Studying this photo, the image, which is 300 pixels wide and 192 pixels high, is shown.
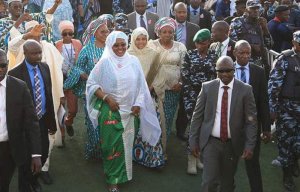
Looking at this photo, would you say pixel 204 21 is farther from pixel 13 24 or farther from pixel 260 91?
pixel 260 91

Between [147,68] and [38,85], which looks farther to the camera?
[147,68]

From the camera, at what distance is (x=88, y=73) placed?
6.90 m

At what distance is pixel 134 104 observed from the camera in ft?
20.6

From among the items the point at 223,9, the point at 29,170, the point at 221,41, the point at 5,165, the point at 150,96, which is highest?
the point at 223,9

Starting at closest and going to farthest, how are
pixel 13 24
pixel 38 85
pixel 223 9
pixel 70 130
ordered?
pixel 38 85 < pixel 13 24 < pixel 70 130 < pixel 223 9

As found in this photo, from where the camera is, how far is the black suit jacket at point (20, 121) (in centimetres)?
468

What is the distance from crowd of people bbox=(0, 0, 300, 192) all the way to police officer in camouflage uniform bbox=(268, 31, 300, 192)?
1 cm

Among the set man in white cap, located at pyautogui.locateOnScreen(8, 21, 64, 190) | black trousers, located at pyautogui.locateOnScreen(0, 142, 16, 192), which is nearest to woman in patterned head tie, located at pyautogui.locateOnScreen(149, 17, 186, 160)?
man in white cap, located at pyautogui.locateOnScreen(8, 21, 64, 190)

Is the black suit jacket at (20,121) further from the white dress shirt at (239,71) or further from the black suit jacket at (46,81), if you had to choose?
the white dress shirt at (239,71)

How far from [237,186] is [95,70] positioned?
7.32 feet

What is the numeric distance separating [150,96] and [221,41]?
1158mm

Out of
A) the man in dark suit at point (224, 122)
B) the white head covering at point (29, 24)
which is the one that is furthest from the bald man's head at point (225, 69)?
the white head covering at point (29, 24)

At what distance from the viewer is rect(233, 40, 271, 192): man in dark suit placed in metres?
5.70

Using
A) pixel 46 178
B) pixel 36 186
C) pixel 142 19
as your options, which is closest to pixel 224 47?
pixel 142 19
